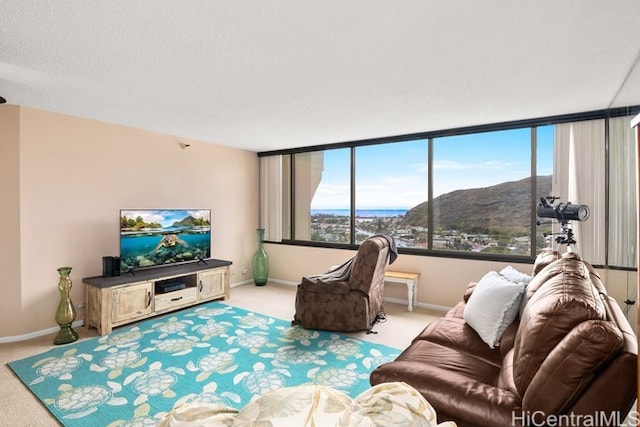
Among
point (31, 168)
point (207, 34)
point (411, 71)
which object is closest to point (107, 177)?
point (31, 168)

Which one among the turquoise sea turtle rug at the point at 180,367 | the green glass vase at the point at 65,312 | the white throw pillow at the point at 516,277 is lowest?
the turquoise sea turtle rug at the point at 180,367

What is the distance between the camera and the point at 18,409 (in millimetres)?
2279

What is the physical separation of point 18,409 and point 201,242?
2.70 metres

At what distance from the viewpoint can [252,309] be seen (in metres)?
4.46

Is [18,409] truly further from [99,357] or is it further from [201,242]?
[201,242]

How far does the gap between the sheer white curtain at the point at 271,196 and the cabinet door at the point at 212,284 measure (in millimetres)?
1457

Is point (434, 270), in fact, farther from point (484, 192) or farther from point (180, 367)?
point (180, 367)

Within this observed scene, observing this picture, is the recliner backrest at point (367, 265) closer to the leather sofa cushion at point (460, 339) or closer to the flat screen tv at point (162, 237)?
the leather sofa cushion at point (460, 339)

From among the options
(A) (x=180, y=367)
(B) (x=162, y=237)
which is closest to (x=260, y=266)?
(B) (x=162, y=237)

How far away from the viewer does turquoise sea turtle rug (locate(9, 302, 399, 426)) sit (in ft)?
7.72

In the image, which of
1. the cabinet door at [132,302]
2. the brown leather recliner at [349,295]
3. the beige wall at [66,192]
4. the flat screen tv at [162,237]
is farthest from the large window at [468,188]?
the cabinet door at [132,302]

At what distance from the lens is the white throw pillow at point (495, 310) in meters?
2.20

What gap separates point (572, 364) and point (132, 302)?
4.04m

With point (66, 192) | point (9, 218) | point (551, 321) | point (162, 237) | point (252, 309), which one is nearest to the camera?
point (551, 321)
